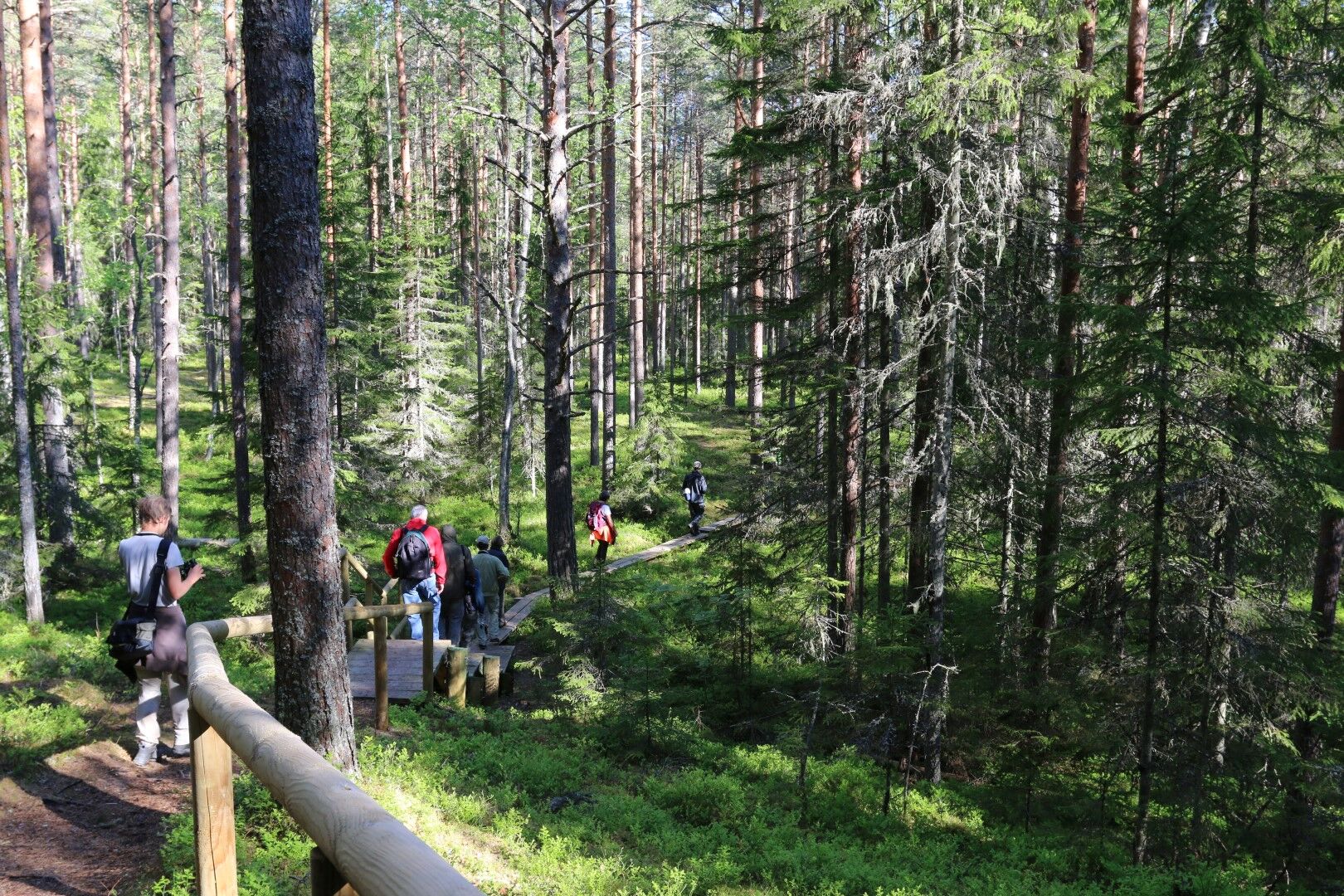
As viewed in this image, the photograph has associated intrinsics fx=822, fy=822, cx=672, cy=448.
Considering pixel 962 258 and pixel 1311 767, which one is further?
pixel 962 258

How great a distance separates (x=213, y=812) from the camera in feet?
9.82

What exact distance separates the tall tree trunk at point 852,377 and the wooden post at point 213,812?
1002 cm

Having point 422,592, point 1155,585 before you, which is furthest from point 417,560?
point 1155,585

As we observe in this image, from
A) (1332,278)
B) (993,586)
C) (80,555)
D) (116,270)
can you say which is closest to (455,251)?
(116,270)

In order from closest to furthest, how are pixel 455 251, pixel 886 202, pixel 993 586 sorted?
pixel 886 202 < pixel 993 586 < pixel 455 251

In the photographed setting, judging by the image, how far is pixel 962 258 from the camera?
37.9 feet

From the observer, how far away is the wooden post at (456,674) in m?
10.4

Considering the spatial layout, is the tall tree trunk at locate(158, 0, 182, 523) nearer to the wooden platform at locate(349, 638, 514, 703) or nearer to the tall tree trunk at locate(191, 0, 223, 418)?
the wooden platform at locate(349, 638, 514, 703)

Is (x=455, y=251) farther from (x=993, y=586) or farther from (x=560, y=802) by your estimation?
(x=560, y=802)

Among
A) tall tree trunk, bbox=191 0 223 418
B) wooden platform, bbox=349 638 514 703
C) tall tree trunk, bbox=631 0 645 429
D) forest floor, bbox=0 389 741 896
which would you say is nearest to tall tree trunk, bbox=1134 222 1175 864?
forest floor, bbox=0 389 741 896

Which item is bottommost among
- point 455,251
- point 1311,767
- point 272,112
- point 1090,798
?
point 1090,798

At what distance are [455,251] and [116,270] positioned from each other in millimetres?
16827

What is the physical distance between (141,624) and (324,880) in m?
5.69

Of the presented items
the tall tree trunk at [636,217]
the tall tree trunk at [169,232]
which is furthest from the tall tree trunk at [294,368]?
the tall tree trunk at [636,217]
